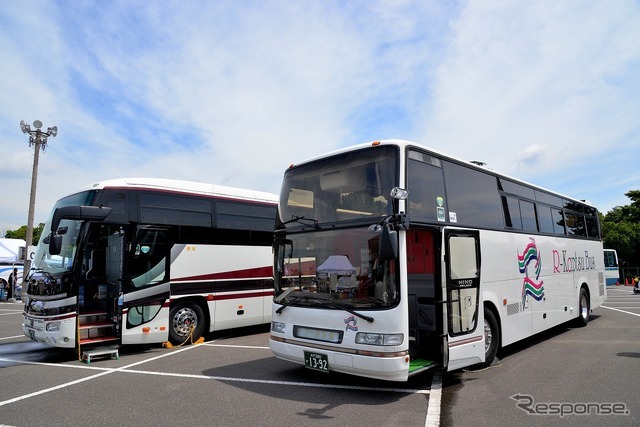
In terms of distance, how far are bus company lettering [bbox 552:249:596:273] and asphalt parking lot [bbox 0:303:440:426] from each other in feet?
16.7

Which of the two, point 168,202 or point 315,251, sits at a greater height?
point 168,202

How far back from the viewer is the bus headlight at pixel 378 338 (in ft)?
17.6

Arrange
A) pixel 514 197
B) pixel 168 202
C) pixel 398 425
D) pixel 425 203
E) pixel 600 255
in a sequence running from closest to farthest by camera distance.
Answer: pixel 398 425 → pixel 425 203 → pixel 514 197 → pixel 168 202 → pixel 600 255

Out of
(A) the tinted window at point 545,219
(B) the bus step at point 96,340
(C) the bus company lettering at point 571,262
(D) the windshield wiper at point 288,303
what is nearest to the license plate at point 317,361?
(D) the windshield wiper at point 288,303

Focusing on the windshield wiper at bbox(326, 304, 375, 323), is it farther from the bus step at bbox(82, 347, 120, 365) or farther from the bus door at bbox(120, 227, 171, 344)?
the bus step at bbox(82, 347, 120, 365)

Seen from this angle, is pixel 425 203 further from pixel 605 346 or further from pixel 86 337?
pixel 86 337

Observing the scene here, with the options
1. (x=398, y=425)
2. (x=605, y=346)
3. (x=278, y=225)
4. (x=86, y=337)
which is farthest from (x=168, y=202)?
(x=605, y=346)

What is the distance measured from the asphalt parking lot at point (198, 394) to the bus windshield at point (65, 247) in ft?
6.05

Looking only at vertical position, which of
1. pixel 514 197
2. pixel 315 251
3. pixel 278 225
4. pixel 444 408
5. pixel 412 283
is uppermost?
pixel 514 197

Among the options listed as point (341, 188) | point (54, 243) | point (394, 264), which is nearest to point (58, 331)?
point (54, 243)

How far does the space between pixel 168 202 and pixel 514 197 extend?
739 centimetres

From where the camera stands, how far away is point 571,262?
35.5 feet

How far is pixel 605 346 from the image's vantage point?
8773 mm

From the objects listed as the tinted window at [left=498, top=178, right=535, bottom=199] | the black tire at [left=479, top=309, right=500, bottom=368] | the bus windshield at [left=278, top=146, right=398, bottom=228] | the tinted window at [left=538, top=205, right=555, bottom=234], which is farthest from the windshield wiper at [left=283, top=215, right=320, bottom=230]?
the tinted window at [left=538, top=205, right=555, bottom=234]
